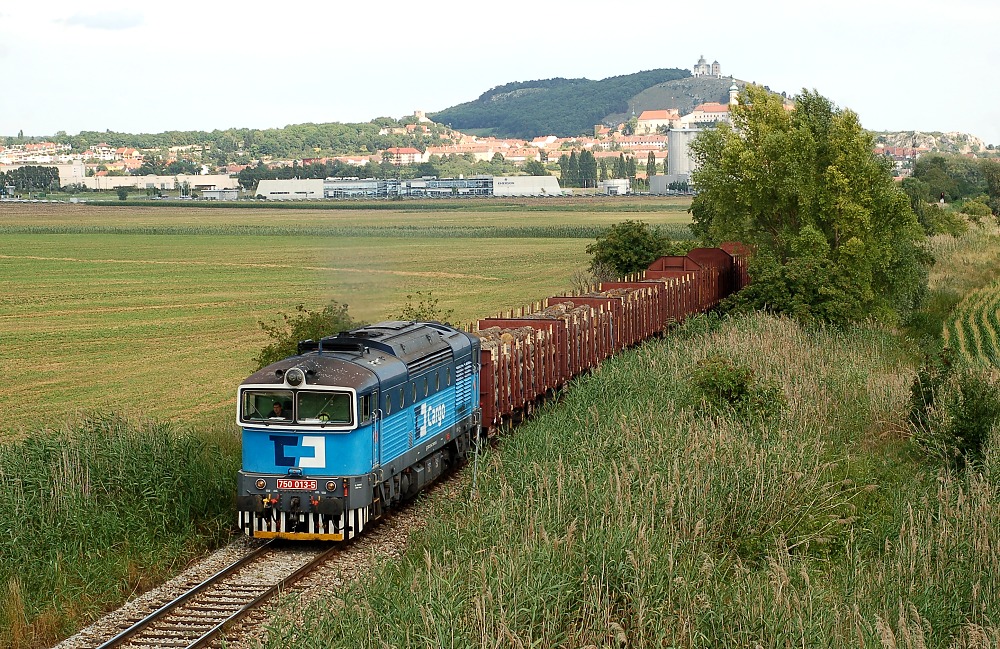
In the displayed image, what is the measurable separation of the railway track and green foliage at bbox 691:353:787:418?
878 cm

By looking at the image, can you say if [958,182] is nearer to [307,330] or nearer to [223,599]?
[307,330]

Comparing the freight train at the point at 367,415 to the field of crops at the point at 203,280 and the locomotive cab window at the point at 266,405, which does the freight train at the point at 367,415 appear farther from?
the field of crops at the point at 203,280

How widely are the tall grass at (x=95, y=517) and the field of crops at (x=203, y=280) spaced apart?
6665mm

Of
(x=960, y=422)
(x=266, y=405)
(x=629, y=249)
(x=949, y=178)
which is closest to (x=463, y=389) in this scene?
(x=266, y=405)

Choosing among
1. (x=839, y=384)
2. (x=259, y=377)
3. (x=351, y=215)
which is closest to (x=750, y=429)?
(x=839, y=384)

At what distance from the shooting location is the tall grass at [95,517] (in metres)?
14.7

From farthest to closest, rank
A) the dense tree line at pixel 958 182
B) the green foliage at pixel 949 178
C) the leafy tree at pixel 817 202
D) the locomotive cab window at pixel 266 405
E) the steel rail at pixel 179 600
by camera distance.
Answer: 1. the green foliage at pixel 949 178
2. the dense tree line at pixel 958 182
3. the leafy tree at pixel 817 202
4. the locomotive cab window at pixel 266 405
5. the steel rail at pixel 179 600

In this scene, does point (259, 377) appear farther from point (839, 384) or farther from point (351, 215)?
point (351, 215)

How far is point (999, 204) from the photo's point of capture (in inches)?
5285

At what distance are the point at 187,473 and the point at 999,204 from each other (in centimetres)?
13361

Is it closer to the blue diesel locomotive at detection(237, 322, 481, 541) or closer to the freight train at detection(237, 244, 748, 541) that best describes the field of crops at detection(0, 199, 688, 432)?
the freight train at detection(237, 244, 748, 541)

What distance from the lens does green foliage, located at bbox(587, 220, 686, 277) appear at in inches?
2104

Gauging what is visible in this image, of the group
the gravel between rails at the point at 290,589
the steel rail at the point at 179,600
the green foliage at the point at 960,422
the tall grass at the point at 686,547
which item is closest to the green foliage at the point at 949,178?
the green foliage at the point at 960,422

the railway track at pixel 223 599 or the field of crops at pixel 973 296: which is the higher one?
the railway track at pixel 223 599
